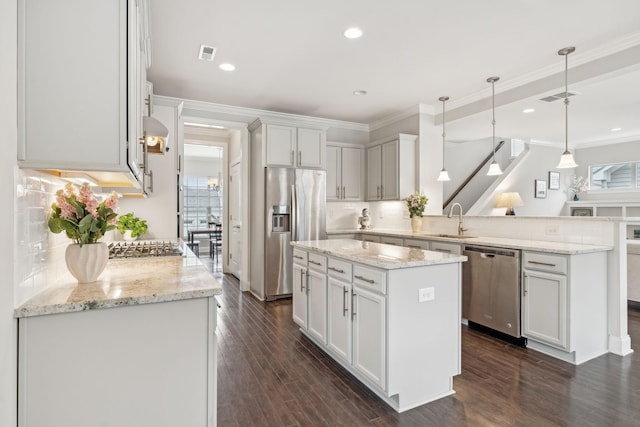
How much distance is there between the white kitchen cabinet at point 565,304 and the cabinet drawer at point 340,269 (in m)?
1.69

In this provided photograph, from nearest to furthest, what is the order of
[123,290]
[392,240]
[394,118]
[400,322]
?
[123,290], [400,322], [392,240], [394,118]

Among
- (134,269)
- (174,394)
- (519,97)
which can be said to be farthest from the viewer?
(519,97)

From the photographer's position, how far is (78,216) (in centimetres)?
148

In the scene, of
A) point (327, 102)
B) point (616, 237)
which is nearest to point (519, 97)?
point (616, 237)

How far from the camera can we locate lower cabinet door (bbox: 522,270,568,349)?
9.12ft

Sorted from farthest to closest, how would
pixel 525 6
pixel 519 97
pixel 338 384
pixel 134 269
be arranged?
pixel 519 97 → pixel 525 6 → pixel 338 384 → pixel 134 269

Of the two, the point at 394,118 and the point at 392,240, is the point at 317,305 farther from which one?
the point at 394,118

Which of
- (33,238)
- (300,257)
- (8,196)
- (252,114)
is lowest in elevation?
(300,257)

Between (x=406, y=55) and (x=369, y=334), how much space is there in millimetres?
2692

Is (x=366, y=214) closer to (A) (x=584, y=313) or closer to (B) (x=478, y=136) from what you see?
(B) (x=478, y=136)

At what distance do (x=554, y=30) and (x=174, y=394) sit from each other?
3.76m

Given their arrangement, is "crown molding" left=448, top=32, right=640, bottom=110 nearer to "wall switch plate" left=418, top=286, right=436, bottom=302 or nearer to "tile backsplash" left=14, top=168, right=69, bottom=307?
"wall switch plate" left=418, top=286, right=436, bottom=302

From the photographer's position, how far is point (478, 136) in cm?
596

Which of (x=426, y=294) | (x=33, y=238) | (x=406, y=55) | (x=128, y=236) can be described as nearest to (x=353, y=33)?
(x=406, y=55)
